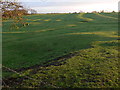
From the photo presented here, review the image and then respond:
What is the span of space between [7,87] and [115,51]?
1330 centimetres

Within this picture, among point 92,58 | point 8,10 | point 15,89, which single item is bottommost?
point 15,89

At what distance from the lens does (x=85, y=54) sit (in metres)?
19.0

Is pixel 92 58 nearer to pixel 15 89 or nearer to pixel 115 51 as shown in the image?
pixel 115 51

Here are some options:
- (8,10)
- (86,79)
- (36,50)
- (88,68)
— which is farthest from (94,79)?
(36,50)

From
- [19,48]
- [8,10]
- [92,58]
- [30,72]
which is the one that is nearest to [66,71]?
[30,72]

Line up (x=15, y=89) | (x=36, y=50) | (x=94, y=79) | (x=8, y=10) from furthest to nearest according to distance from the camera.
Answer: (x=36, y=50) < (x=8, y=10) < (x=94, y=79) < (x=15, y=89)

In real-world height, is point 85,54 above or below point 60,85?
above

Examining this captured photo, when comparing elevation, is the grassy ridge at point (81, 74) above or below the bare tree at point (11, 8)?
below

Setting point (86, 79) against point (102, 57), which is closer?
point (86, 79)

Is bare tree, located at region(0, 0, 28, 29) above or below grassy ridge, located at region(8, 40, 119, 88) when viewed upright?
above

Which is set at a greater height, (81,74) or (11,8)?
(11,8)

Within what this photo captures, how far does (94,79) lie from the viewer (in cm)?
1251

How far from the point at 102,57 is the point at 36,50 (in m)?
9.86

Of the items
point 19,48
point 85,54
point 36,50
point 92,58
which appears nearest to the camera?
point 92,58
